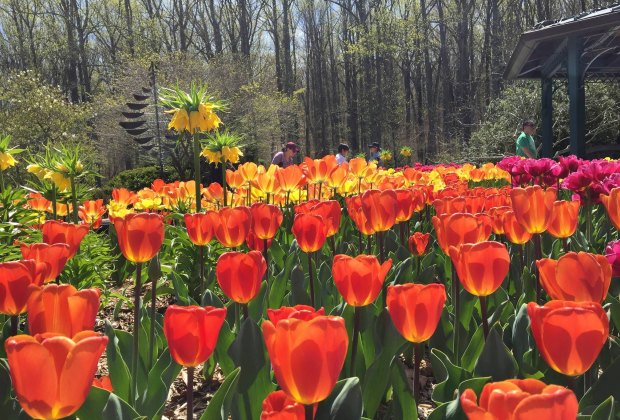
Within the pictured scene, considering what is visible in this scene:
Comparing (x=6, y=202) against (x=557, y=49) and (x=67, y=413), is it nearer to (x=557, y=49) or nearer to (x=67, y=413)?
(x=67, y=413)

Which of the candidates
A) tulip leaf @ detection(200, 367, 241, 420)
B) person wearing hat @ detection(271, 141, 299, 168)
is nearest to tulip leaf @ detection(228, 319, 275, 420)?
tulip leaf @ detection(200, 367, 241, 420)

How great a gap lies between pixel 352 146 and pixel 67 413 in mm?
34835

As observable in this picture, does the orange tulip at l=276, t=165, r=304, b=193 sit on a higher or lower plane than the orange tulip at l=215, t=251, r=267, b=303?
higher

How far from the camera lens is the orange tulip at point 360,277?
121cm

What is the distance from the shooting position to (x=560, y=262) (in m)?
1.07

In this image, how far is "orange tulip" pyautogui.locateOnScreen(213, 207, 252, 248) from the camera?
1.83 metres

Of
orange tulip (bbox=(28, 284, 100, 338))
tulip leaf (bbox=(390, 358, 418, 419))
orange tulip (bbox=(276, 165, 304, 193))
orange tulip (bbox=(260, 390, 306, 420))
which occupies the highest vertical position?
orange tulip (bbox=(276, 165, 304, 193))

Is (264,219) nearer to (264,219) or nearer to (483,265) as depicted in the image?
(264,219)

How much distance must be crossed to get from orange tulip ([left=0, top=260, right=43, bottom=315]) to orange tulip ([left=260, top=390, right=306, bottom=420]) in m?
0.59

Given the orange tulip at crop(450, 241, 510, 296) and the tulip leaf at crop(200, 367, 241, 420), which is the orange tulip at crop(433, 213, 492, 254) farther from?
the tulip leaf at crop(200, 367, 241, 420)

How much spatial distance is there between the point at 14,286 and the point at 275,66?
3899 centimetres

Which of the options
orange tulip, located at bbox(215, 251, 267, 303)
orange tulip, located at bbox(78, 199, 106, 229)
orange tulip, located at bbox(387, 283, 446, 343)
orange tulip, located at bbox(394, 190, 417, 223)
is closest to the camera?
orange tulip, located at bbox(387, 283, 446, 343)

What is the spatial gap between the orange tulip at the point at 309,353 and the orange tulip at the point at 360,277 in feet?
1.61

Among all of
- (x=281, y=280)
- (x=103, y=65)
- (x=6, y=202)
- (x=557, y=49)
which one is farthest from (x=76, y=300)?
(x=103, y=65)
